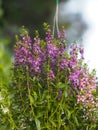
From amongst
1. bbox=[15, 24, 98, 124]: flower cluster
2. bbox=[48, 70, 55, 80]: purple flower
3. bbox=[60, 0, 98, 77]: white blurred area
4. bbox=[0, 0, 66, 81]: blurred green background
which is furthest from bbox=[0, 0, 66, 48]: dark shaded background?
bbox=[60, 0, 98, 77]: white blurred area

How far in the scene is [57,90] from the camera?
2.00 metres

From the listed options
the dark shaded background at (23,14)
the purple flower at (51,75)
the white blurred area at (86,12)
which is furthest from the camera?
the white blurred area at (86,12)

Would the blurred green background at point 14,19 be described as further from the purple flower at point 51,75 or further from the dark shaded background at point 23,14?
the purple flower at point 51,75

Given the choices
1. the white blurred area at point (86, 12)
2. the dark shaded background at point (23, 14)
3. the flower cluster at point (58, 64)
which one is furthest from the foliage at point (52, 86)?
the white blurred area at point (86, 12)

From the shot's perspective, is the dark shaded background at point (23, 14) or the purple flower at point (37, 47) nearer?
the purple flower at point (37, 47)

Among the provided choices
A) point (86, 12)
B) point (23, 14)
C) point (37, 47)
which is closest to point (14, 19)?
point (37, 47)

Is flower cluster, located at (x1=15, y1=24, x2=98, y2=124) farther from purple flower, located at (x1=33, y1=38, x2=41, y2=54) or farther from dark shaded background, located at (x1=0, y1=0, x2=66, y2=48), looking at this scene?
dark shaded background, located at (x1=0, y1=0, x2=66, y2=48)

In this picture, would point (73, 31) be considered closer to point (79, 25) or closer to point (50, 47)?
→ point (79, 25)

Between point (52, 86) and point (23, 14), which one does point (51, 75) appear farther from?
point (23, 14)

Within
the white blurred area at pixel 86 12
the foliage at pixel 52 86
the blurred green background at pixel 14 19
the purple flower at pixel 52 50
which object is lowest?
the foliage at pixel 52 86

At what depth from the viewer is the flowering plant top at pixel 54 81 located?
1979 millimetres

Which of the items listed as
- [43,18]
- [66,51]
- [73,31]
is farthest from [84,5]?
[66,51]

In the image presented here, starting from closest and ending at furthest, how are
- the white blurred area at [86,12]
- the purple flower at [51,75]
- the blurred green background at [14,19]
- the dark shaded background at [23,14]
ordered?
the blurred green background at [14,19] < the purple flower at [51,75] < the dark shaded background at [23,14] < the white blurred area at [86,12]

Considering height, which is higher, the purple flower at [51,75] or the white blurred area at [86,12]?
the white blurred area at [86,12]
